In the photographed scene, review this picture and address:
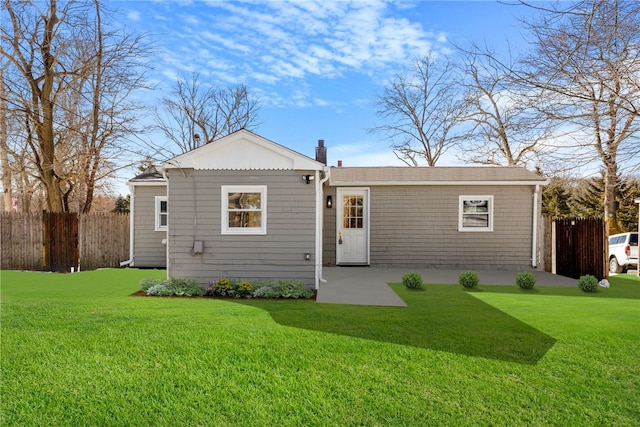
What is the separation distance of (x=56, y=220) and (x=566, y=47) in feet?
42.4

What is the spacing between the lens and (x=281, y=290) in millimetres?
7418

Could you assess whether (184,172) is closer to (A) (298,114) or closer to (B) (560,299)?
(B) (560,299)

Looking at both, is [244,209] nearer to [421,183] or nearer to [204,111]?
[421,183]

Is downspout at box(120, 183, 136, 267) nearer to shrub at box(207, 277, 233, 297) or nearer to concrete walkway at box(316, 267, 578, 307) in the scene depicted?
shrub at box(207, 277, 233, 297)

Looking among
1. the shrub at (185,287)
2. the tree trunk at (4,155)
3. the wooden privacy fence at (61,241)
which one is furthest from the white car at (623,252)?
the tree trunk at (4,155)

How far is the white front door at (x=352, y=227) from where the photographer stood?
457 inches

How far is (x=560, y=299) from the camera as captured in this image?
23.4ft

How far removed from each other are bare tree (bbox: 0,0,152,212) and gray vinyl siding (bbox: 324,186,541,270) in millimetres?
9523

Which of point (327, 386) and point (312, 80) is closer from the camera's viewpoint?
point (327, 386)

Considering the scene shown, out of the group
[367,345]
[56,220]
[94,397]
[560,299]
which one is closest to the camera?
[94,397]

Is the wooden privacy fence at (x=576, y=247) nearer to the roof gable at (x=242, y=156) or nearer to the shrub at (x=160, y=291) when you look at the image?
the roof gable at (x=242, y=156)

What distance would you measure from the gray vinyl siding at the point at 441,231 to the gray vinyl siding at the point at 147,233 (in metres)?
5.26

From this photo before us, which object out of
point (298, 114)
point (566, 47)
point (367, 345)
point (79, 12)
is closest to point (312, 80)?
point (298, 114)

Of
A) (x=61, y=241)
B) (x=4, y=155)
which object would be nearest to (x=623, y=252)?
(x=61, y=241)
